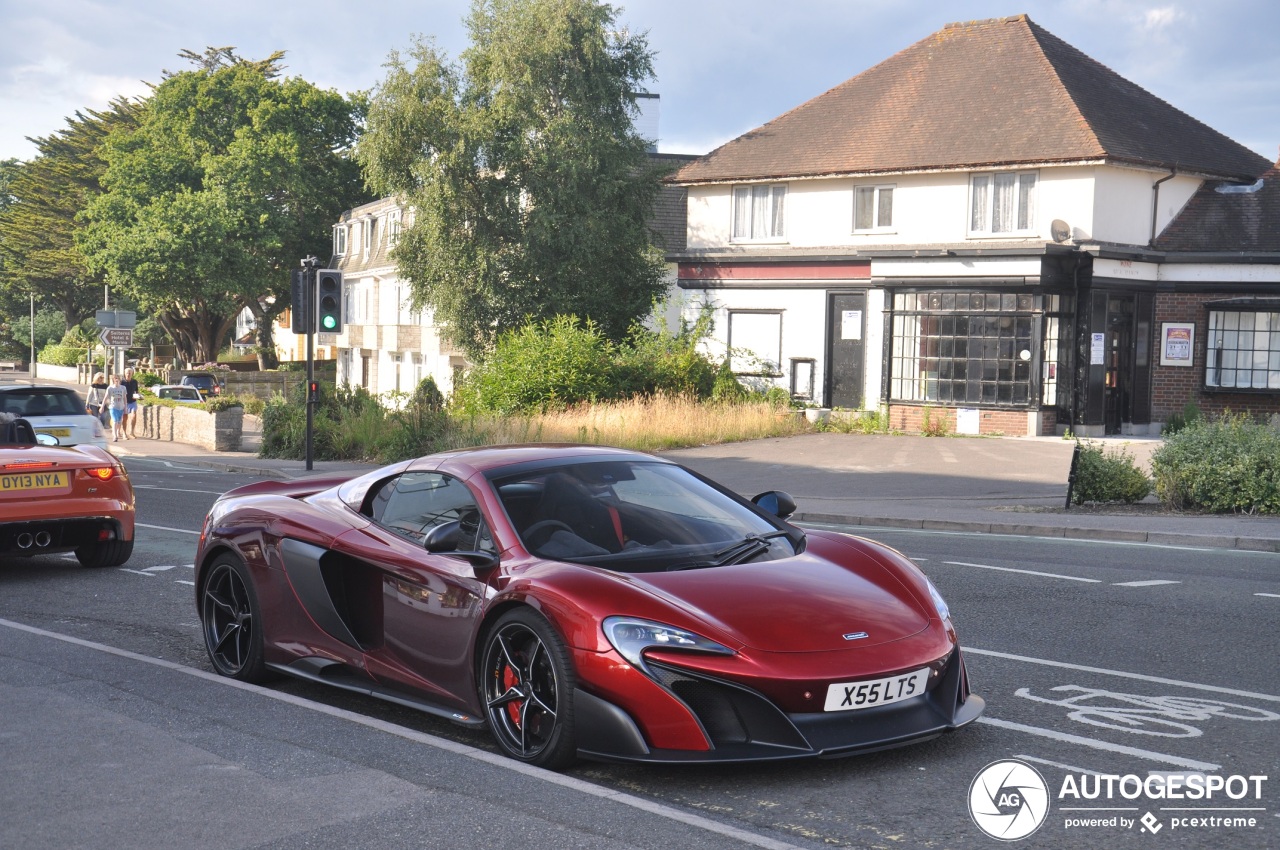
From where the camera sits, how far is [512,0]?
3662 cm

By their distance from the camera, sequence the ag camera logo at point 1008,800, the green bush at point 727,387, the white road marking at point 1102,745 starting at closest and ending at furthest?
the ag camera logo at point 1008,800
the white road marking at point 1102,745
the green bush at point 727,387

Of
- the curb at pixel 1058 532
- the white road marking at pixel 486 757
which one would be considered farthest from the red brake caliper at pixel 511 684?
the curb at pixel 1058 532

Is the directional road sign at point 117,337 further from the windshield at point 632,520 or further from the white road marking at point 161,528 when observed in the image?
the windshield at point 632,520

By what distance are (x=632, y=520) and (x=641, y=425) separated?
796 inches

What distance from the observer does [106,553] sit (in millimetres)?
12172

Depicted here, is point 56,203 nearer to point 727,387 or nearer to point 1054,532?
point 727,387

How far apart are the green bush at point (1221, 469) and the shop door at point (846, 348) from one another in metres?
16.5

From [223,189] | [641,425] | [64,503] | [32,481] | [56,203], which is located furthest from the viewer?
[56,203]

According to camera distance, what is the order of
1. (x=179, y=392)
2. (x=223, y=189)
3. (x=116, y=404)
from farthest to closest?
(x=223, y=189) < (x=179, y=392) < (x=116, y=404)

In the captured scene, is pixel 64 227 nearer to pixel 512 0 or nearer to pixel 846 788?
pixel 512 0

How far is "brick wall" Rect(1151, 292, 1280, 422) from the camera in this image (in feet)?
99.3

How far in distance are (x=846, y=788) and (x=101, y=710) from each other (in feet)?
11.6

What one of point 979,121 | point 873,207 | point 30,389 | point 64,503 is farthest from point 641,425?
point 64,503

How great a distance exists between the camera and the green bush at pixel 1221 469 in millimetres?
15523
